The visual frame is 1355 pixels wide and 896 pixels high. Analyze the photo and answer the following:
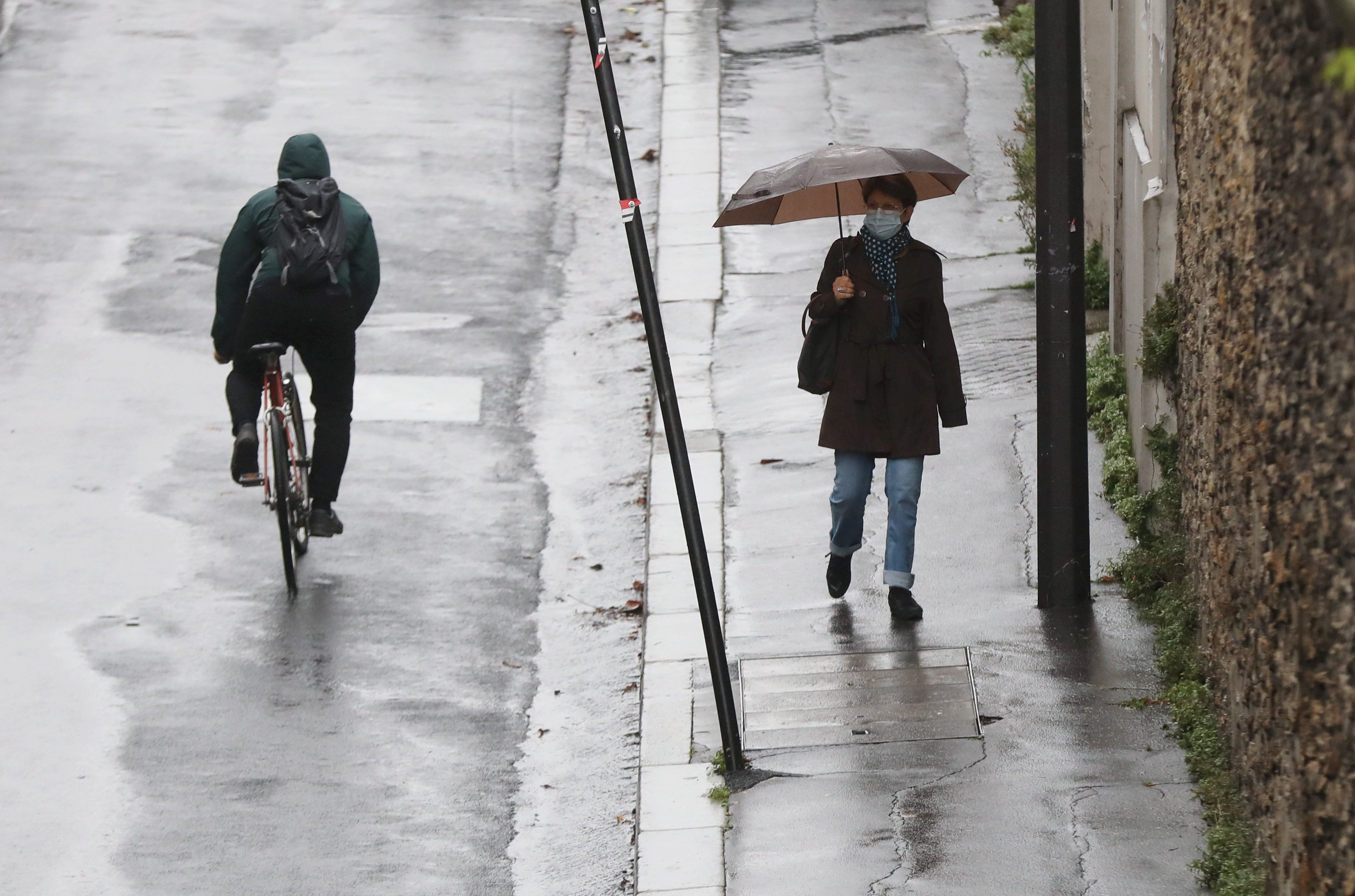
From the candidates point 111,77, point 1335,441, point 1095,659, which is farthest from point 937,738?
point 111,77

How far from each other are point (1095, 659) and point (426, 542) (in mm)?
3354

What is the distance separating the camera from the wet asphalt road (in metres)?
6.92

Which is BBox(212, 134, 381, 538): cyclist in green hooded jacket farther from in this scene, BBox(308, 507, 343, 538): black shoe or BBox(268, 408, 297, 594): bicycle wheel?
BBox(268, 408, 297, 594): bicycle wheel

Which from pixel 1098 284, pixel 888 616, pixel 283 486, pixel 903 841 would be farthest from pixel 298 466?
pixel 1098 284

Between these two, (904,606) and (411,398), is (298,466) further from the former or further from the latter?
(904,606)

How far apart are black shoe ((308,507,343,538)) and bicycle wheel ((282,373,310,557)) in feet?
0.07

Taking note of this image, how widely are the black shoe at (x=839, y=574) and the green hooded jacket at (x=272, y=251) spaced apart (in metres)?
2.33

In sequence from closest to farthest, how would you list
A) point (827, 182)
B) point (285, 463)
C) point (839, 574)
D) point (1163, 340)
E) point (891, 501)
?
point (827, 182) < point (891, 501) < point (1163, 340) < point (839, 574) < point (285, 463)

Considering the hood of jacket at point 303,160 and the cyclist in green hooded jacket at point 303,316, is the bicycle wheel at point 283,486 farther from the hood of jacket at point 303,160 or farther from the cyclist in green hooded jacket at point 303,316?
the hood of jacket at point 303,160

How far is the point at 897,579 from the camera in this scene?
25.5ft

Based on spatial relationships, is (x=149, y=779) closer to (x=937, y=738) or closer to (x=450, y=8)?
(x=937, y=738)

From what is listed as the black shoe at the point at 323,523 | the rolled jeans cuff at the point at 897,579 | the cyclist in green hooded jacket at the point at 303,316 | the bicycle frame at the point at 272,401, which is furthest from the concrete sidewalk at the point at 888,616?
the bicycle frame at the point at 272,401

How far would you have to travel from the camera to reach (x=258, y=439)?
8.82 metres

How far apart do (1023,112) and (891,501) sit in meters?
6.54
